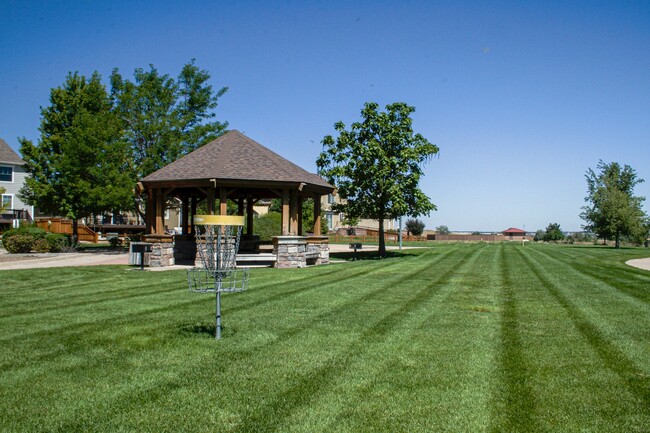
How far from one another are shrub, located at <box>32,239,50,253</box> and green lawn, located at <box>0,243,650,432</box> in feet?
58.1

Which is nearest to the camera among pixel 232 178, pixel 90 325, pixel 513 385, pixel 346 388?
pixel 346 388

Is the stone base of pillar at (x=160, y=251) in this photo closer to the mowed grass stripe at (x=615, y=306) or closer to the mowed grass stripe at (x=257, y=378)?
the mowed grass stripe at (x=257, y=378)

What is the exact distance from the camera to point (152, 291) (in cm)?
1266

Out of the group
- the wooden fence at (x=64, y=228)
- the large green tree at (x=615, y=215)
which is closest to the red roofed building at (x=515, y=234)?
the large green tree at (x=615, y=215)

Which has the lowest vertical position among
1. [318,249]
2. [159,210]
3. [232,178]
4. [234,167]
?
[318,249]

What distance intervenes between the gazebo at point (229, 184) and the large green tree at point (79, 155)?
6480 mm

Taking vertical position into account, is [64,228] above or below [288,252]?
above

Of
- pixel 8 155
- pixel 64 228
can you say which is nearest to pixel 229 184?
pixel 64 228

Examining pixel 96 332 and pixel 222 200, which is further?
pixel 222 200

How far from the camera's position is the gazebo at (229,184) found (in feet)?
64.0

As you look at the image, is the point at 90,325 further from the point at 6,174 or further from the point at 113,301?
the point at 6,174

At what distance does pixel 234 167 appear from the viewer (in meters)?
20.2

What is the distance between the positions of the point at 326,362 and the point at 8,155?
44.7 meters

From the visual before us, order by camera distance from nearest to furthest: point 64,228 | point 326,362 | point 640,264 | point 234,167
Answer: point 326,362
point 234,167
point 640,264
point 64,228
